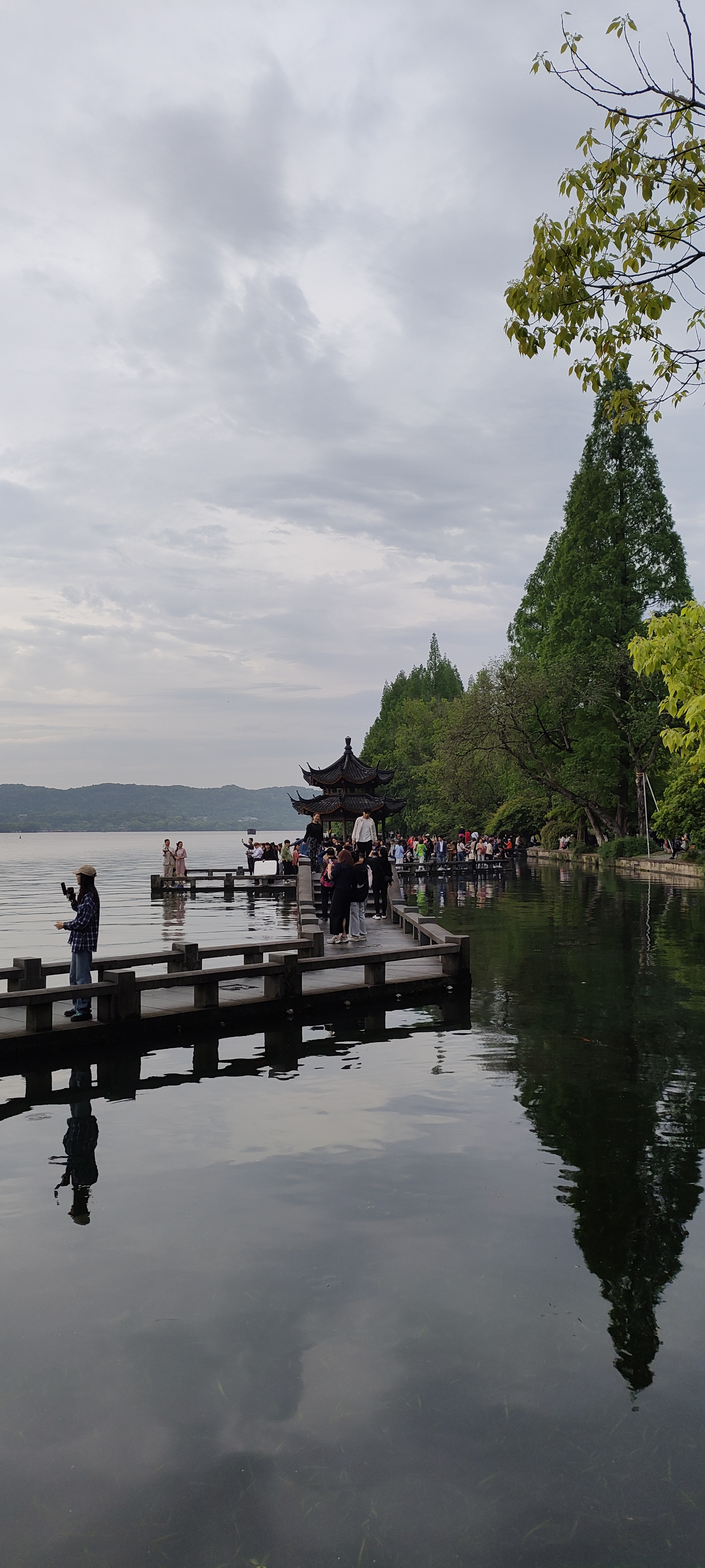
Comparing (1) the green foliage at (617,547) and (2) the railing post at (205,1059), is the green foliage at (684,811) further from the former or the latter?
(2) the railing post at (205,1059)

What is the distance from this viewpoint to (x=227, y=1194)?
7523 millimetres

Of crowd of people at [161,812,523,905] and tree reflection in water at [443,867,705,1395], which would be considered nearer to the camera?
tree reflection in water at [443,867,705,1395]

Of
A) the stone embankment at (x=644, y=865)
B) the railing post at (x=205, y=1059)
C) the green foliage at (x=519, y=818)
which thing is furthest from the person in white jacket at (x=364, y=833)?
the green foliage at (x=519, y=818)

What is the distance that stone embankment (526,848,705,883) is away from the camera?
43.1 m

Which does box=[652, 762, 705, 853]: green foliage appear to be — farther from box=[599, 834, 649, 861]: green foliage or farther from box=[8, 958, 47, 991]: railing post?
box=[8, 958, 47, 991]: railing post

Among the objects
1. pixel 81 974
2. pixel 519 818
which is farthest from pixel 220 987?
pixel 519 818

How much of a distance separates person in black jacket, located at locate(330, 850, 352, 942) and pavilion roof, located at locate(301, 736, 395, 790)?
82.8 feet

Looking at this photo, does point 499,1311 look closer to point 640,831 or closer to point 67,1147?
point 67,1147

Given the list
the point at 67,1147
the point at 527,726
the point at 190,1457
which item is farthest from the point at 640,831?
the point at 190,1457

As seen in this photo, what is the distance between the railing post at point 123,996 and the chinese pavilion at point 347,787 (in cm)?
3211

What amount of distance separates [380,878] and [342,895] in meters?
6.74

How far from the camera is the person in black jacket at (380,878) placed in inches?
963

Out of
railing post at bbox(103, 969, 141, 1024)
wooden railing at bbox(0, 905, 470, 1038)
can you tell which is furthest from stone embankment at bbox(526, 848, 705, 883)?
railing post at bbox(103, 969, 141, 1024)

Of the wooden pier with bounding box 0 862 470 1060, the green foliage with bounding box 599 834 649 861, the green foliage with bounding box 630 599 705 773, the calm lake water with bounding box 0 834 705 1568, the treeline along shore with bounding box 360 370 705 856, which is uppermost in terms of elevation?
the treeline along shore with bounding box 360 370 705 856
